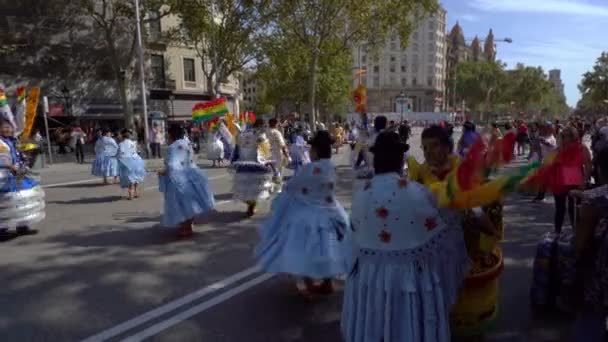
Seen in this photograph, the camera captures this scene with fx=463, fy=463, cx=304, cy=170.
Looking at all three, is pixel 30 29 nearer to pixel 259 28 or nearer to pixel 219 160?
pixel 259 28

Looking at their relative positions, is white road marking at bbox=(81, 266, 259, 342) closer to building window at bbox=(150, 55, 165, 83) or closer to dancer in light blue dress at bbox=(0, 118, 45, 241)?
dancer in light blue dress at bbox=(0, 118, 45, 241)

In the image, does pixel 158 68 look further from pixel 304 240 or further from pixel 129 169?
pixel 304 240

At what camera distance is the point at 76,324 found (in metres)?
4.16

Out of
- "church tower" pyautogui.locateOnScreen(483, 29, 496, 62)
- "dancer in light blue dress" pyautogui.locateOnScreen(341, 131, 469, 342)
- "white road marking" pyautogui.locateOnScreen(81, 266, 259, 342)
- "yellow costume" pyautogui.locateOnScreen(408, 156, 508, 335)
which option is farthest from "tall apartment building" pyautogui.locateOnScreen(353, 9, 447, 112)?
"dancer in light blue dress" pyautogui.locateOnScreen(341, 131, 469, 342)

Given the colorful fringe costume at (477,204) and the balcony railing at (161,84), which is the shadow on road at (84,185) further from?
the balcony railing at (161,84)

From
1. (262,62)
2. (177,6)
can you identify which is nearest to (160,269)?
(177,6)

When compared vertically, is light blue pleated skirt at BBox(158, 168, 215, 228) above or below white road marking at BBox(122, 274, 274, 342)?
above

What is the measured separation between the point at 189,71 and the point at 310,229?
33.0 metres

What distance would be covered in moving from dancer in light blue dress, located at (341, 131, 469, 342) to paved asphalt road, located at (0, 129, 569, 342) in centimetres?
120

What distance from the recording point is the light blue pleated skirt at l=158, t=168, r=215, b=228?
6.86 m

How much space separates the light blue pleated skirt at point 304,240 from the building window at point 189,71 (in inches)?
1266

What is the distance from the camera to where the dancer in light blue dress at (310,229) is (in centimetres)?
420

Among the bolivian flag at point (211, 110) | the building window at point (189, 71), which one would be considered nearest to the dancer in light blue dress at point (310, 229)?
the bolivian flag at point (211, 110)

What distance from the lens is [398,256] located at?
8.92ft
